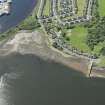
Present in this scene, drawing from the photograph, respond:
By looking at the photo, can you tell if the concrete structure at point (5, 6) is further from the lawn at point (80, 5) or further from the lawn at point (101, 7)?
the lawn at point (101, 7)

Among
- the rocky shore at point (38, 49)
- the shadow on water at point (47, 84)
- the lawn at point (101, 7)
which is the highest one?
the lawn at point (101, 7)

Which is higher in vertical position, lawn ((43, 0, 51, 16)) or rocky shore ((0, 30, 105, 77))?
lawn ((43, 0, 51, 16))

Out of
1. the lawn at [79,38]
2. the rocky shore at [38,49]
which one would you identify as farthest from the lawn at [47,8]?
the lawn at [79,38]

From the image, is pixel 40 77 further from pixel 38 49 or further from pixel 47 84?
pixel 38 49

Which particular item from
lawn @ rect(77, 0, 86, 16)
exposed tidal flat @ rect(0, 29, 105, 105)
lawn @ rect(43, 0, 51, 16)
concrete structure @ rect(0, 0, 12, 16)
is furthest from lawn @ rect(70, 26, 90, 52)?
concrete structure @ rect(0, 0, 12, 16)

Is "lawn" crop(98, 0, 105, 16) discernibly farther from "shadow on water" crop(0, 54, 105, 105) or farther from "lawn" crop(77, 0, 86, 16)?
"shadow on water" crop(0, 54, 105, 105)

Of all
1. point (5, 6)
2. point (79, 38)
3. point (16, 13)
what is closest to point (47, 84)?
point (79, 38)
